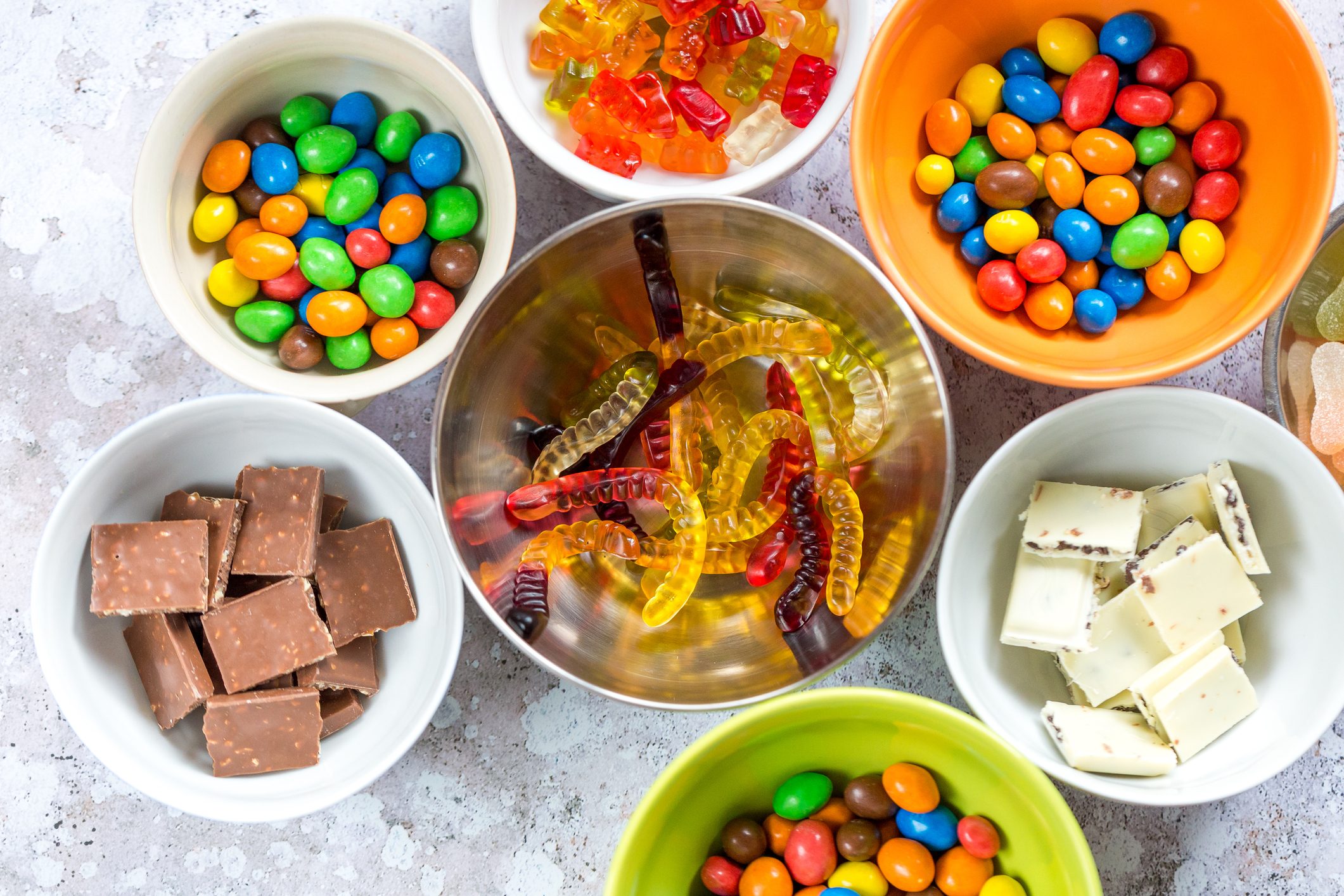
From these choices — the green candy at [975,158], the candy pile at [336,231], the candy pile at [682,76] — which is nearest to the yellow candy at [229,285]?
the candy pile at [336,231]

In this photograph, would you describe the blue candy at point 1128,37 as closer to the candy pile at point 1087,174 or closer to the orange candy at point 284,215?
the candy pile at point 1087,174

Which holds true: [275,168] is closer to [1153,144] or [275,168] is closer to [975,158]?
[975,158]

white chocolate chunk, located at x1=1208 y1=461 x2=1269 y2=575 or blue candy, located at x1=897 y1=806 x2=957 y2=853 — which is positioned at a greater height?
white chocolate chunk, located at x1=1208 y1=461 x2=1269 y2=575


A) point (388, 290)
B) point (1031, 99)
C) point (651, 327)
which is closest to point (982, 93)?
point (1031, 99)

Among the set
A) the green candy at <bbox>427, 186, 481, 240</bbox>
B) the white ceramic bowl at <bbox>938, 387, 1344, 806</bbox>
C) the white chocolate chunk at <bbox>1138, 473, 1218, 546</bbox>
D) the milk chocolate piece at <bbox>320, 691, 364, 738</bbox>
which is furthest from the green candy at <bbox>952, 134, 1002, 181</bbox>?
the milk chocolate piece at <bbox>320, 691, 364, 738</bbox>

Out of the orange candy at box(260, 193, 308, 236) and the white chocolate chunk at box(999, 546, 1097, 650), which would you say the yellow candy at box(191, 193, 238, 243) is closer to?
the orange candy at box(260, 193, 308, 236)

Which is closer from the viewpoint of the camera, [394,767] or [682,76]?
[682,76]
